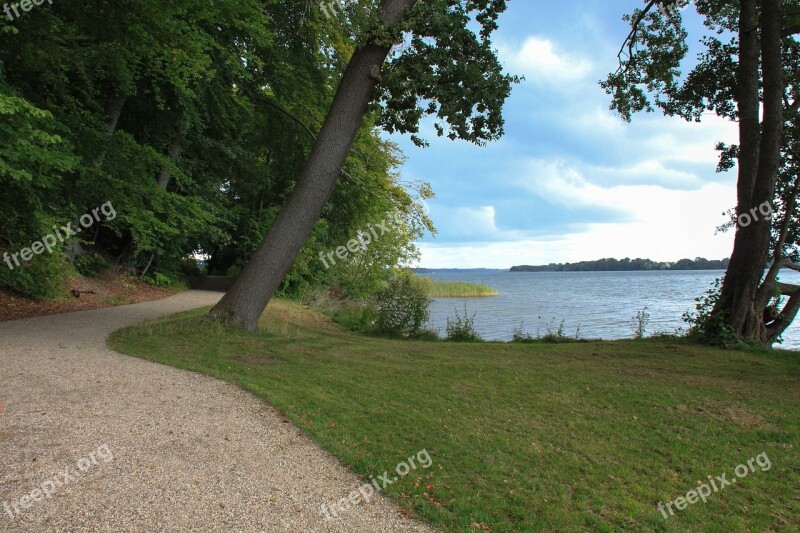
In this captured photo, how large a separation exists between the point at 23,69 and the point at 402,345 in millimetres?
9051

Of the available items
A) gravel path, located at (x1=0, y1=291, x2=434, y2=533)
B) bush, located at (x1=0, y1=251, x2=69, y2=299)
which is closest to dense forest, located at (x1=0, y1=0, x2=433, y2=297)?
bush, located at (x1=0, y1=251, x2=69, y2=299)

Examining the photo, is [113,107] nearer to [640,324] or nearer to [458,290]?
[640,324]

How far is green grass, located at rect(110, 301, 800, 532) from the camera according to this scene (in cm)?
379

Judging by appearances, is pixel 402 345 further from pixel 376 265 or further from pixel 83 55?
pixel 376 265

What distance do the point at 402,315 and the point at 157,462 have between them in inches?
392

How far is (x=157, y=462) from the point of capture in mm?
4066

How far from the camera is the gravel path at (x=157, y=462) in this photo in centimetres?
334

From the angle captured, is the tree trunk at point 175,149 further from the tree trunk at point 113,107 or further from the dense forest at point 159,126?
the tree trunk at point 113,107

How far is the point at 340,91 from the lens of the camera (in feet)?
34.1

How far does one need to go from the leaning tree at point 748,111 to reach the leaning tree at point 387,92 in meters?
5.26

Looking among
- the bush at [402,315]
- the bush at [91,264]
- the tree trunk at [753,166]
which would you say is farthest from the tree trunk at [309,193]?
the bush at [91,264]

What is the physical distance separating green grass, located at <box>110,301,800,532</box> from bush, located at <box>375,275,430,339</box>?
3.66m

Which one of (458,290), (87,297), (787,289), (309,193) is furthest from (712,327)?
(458,290)

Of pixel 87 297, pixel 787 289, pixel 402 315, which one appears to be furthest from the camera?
pixel 87 297
